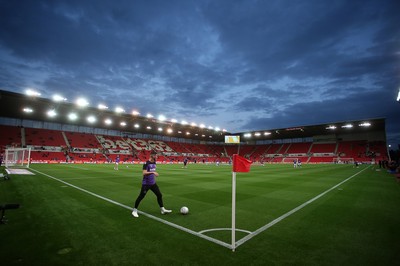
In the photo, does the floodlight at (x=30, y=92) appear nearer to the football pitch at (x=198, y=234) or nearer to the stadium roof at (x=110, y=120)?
the stadium roof at (x=110, y=120)

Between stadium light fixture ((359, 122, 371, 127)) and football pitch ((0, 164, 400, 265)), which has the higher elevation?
stadium light fixture ((359, 122, 371, 127))

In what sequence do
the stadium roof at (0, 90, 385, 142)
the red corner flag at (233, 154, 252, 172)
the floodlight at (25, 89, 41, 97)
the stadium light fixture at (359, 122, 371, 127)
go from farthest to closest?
the stadium light fixture at (359, 122, 371, 127) < the stadium roof at (0, 90, 385, 142) < the floodlight at (25, 89, 41, 97) < the red corner flag at (233, 154, 252, 172)

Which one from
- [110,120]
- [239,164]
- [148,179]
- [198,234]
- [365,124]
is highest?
[365,124]

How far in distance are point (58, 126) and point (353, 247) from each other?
74.2 m

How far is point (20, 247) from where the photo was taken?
14.9 ft

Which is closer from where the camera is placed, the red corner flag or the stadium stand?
the red corner flag

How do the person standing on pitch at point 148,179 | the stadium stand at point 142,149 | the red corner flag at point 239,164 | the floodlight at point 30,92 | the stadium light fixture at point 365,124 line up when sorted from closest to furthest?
the red corner flag at point 239,164 < the person standing on pitch at point 148,179 < the floodlight at point 30,92 < the stadium stand at point 142,149 < the stadium light fixture at point 365,124

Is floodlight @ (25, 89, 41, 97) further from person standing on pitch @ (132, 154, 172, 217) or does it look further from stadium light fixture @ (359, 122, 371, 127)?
stadium light fixture @ (359, 122, 371, 127)

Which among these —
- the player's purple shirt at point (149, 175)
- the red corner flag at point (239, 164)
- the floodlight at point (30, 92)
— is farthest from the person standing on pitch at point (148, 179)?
the floodlight at point (30, 92)

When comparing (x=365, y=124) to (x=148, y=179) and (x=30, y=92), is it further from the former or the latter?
(x=30, y=92)

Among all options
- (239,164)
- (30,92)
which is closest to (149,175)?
(239,164)

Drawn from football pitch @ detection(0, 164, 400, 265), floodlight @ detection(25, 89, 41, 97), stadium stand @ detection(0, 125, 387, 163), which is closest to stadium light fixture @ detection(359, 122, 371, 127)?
stadium stand @ detection(0, 125, 387, 163)

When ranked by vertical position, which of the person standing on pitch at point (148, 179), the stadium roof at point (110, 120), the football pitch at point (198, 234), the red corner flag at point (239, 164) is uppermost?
the stadium roof at point (110, 120)

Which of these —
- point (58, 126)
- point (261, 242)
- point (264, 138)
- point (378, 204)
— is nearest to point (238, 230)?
point (261, 242)
